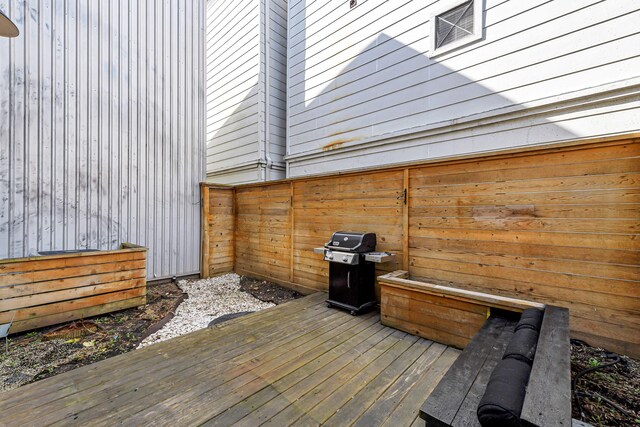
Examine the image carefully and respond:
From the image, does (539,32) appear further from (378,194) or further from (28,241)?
(28,241)

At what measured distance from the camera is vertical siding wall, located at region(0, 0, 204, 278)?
3.66 metres

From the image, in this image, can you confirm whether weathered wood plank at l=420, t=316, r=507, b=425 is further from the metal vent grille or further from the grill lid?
the metal vent grille

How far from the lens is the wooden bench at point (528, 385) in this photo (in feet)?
3.22

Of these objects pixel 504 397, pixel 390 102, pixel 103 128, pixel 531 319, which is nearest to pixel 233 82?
pixel 103 128

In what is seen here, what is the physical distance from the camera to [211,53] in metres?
6.85

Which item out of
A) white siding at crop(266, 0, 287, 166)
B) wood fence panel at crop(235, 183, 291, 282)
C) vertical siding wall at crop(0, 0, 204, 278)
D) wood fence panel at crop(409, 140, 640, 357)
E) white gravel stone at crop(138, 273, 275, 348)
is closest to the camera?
wood fence panel at crop(409, 140, 640, 357)

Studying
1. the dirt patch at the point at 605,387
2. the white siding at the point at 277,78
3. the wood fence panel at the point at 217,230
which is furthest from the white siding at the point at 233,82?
the dirt patch at the point at 605,387

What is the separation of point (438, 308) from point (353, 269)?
964 millimetres

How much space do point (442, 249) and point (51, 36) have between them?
592cm

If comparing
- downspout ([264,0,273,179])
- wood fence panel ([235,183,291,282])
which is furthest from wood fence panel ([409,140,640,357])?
downspout ([264,0,273,179])

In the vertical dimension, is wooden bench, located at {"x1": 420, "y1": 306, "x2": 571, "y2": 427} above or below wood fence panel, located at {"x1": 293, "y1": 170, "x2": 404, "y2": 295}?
below

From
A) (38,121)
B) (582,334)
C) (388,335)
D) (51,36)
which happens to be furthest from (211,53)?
(582,334)

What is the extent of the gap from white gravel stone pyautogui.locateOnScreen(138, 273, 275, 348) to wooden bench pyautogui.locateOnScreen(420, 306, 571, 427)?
8.67 feet

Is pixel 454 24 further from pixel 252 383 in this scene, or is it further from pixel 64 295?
pixel 64 295
